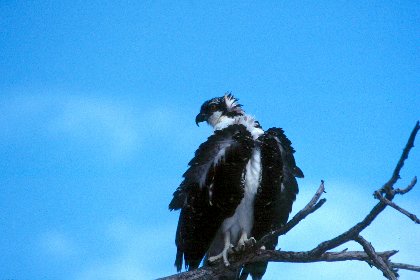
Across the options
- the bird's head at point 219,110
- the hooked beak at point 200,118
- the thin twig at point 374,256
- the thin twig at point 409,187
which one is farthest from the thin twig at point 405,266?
the hooked beak at point 200,118

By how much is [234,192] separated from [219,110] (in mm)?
1746

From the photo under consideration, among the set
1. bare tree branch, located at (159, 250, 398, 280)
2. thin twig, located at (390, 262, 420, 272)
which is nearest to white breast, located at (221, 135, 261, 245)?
bare tree branch, located at (159, 250, 398, 280)

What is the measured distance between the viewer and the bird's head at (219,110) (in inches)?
279

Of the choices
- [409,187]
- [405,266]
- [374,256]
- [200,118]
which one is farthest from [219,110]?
[409,187]

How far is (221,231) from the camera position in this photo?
244 inches

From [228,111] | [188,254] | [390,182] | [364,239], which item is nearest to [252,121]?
[228,111]

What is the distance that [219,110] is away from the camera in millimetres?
7258

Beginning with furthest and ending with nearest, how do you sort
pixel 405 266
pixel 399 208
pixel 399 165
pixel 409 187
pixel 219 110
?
pixel 219 110, pixel 405 266, pixel 409 187, pixel 399 208, pixel 399 165

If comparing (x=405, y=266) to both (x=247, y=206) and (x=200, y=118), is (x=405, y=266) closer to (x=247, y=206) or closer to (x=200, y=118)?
(x=247, y=206)

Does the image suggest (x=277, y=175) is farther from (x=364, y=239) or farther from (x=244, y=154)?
(x=364, y=239)

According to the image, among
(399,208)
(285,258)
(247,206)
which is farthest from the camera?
(247,206)

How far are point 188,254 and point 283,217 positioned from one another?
51.2 inches

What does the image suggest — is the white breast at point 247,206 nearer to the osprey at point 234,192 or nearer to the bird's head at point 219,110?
the osprey at point 234,192

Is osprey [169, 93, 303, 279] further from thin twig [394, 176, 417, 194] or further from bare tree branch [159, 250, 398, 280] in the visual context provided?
thin twig [394, 176, 417, 194]
